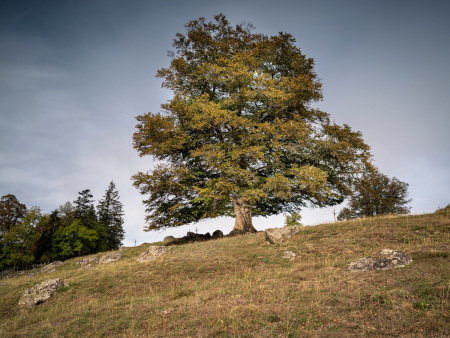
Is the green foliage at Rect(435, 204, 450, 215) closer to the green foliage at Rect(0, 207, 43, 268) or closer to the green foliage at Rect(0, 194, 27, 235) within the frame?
the green foliage at Rect(0, 207, 43, 268)

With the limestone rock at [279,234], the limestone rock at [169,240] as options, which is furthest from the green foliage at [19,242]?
the limestone rock at [279,234]

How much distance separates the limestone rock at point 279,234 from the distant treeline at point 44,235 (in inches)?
1502

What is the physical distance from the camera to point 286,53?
22719mm

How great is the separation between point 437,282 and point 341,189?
48.5 ft

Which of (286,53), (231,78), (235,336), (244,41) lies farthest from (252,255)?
(244,41)

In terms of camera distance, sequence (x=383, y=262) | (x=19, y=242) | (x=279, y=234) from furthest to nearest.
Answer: (x=19, y=242) < (x=279, y=234) < (x=383, y=262)

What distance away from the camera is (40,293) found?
38.7 feet

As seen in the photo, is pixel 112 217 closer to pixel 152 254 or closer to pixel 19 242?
pixel 19 242

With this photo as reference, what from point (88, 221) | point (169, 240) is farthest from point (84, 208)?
point (169, 240)

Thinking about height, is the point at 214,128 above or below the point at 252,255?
above

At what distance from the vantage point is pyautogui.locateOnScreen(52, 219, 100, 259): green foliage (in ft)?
145

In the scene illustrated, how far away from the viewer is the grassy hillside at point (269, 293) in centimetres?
568

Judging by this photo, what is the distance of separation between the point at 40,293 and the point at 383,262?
44.3ft

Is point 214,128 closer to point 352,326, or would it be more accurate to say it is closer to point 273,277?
point 273,277
